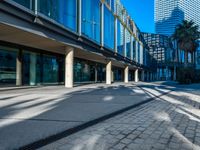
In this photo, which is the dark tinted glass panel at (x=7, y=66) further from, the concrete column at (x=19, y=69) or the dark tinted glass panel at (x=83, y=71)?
the dark tinted glass panel at (x=83, y=71)

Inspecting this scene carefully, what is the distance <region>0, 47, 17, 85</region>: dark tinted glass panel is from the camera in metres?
18.2

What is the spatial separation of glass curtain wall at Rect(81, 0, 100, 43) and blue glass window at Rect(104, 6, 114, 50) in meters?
2.89

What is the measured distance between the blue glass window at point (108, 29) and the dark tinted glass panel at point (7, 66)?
48.8 ft

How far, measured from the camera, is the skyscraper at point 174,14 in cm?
12653

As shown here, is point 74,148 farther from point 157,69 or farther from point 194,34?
point 157,69

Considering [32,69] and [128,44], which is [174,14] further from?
[32,69]

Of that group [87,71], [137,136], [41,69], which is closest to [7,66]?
[41,69]

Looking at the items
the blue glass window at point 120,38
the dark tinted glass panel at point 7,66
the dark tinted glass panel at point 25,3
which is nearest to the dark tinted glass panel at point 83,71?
the blue glass window at point 120,38

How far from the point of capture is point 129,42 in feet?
154

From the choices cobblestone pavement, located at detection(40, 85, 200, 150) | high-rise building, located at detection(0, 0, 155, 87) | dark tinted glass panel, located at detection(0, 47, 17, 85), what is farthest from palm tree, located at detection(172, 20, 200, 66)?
cobblestone pavement, located at detection(40, 85, 200, 150)

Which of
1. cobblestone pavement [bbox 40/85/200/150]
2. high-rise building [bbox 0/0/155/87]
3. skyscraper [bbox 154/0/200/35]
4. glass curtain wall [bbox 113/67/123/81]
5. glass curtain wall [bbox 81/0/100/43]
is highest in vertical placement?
skyscraper [bbox 154/0/200/35]

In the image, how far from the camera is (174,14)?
127062 mm

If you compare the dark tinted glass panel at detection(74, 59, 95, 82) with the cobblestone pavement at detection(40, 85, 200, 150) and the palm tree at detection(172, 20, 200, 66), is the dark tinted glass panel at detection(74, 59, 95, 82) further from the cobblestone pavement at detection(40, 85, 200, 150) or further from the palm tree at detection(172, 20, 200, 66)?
the cobblestone pavement at detection(40, 85, 200, 150)

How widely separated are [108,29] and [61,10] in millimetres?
14367
